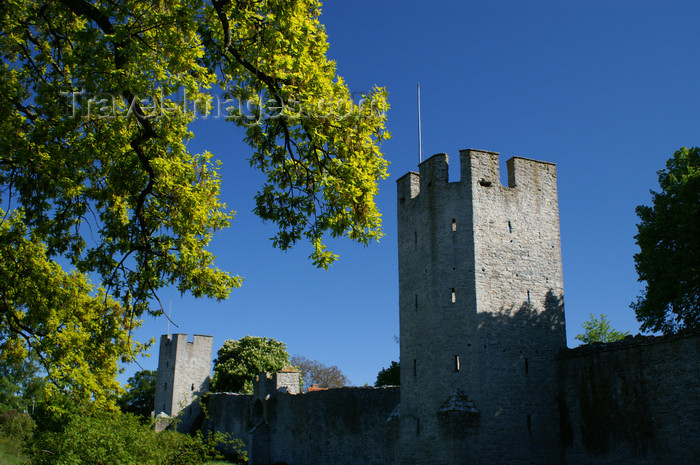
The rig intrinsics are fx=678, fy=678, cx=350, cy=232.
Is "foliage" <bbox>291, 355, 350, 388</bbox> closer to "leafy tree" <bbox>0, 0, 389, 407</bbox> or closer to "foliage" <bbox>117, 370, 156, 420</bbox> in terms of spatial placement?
"foliage" <bbox>117, 370, 156, 420</bbox>

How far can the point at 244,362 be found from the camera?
4606cm

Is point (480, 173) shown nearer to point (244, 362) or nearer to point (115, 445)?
point (115, 445)

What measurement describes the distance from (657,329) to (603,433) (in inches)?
312

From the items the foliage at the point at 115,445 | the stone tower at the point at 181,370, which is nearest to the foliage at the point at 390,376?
the stone tower at the point at 181,370

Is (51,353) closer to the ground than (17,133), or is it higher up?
closer to the ground

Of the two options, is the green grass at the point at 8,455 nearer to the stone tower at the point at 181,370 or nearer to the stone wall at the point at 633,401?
the stone wall at the point at 633,401

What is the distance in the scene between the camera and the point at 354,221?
1012 centimetres

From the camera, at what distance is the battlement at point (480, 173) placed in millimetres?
19969

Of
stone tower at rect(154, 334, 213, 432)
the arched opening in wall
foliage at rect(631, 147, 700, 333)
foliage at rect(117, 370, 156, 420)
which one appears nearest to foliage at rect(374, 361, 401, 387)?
the arched opening in wall

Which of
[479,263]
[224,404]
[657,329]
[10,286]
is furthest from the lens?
[224,404]

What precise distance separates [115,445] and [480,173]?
1308 cm

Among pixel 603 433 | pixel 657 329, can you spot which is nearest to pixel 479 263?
pixel 603 433

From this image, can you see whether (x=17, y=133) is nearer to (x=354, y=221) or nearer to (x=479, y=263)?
(x=354, y=221)

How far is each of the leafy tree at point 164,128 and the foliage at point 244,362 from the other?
32.8 metres
